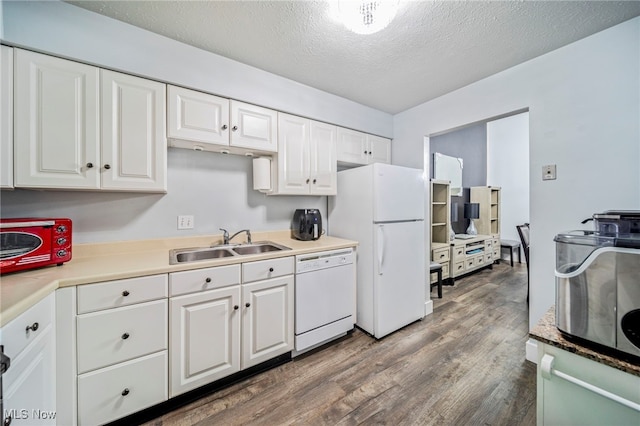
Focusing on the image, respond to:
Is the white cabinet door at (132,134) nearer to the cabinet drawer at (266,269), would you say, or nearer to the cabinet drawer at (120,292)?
the cabinet drawer at (120,292)

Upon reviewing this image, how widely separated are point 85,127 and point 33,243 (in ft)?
2.37

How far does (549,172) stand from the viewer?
189cm

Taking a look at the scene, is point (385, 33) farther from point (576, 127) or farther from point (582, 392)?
point (582, 392)

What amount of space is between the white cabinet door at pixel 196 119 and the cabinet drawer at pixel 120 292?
3.31ft

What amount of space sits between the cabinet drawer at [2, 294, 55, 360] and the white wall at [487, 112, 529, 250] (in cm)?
664

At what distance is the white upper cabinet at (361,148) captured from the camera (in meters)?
2.67

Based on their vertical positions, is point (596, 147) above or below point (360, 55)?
below

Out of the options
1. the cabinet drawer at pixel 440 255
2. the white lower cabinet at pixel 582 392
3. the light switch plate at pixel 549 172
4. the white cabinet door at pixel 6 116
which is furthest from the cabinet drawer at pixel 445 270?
the white cabinet door at pixel 6 116

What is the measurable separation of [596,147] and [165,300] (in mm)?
3024

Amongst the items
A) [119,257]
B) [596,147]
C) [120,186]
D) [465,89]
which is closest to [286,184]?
[120,186]

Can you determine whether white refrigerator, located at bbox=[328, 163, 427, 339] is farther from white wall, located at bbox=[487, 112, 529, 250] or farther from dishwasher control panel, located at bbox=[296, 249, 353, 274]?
white wall, located at bbox=[487, 112, 529, 250]

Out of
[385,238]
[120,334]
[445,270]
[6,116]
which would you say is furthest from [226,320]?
[445,270]

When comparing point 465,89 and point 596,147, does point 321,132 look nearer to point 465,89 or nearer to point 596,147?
point 465,89

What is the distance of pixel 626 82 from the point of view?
1.58 m
